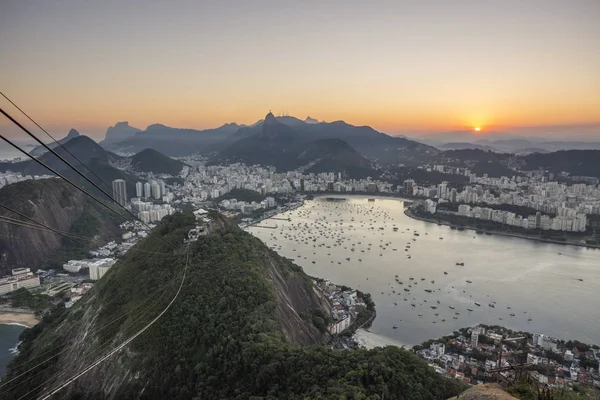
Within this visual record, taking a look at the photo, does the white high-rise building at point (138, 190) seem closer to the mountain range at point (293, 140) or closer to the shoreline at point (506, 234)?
the shoreline at point (506, 234)

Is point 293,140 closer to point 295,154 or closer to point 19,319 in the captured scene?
point 295,154

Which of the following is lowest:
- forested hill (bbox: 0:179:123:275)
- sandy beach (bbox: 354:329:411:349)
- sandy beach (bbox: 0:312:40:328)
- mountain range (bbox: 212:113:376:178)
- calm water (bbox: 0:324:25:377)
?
calm water (bbox: 0:324:25:377)

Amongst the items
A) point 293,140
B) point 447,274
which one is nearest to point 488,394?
point 447,274

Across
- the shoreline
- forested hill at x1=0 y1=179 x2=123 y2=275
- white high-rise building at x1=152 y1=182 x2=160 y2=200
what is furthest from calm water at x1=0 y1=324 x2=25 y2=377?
the shoreline

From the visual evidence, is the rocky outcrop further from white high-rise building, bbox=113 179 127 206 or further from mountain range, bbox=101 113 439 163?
mountain range, bbox=101 113 439 163

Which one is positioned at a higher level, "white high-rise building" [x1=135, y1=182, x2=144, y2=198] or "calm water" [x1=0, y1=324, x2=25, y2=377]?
"white high-rise building" [x1=135, y1=182, x2=144, y2=198]

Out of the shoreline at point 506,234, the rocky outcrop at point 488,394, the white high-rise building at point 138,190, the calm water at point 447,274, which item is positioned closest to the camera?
the rocky outcrop at point 488,394

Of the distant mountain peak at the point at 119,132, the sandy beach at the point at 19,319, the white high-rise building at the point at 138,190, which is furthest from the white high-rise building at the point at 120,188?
the distant mountain peak at the point at 119,132
